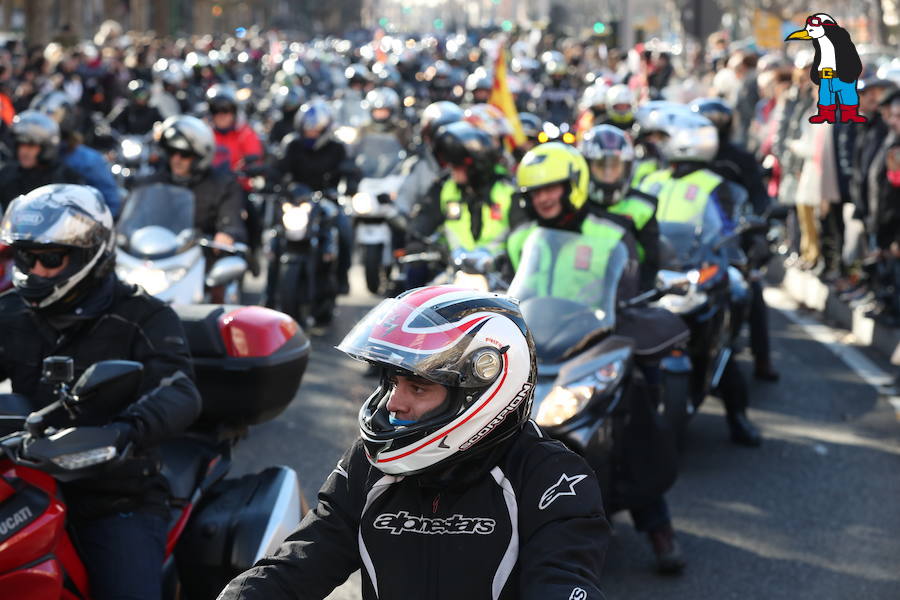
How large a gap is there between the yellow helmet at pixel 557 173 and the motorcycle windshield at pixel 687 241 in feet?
6.04

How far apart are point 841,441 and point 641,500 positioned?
10.2 ft

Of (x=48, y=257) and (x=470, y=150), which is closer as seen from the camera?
(x=48, y=257)

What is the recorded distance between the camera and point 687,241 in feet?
29.1

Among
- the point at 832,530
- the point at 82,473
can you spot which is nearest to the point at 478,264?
the point at 832,530

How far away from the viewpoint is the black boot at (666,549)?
648 cm

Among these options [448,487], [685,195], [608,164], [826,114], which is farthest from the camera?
[685,195]

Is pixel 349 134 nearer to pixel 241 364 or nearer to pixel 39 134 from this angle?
pixel 39 134

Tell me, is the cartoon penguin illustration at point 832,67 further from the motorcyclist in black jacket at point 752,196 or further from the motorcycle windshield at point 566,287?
the motorcyclist in black jacket at point 752,196

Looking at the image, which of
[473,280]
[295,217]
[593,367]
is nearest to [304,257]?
[295,217]

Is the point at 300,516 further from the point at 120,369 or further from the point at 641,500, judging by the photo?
the point at 641,500

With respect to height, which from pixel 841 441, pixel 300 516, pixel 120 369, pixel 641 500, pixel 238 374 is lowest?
pixel 841 441

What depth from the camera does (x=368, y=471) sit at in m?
3.40

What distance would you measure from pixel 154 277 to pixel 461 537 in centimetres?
583

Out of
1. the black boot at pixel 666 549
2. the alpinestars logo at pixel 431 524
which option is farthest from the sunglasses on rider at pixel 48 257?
the black boot at pixel 666 549
